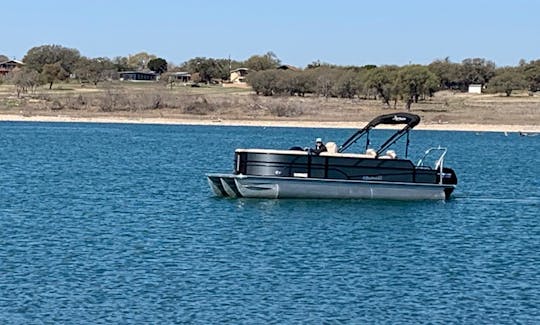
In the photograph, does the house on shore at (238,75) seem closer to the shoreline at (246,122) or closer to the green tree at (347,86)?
the green tree at (347,86)

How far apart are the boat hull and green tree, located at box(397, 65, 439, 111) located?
82849 mm

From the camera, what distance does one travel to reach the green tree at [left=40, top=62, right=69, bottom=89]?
514 ft

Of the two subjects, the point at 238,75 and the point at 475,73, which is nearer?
the point at 475,73

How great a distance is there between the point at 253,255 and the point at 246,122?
88302mm

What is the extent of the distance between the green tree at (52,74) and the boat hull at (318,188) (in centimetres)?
12064

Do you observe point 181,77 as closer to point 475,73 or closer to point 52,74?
point 52,74

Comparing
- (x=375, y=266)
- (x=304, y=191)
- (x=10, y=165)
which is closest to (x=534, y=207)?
(x=304, y=191)

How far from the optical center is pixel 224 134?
100562mm

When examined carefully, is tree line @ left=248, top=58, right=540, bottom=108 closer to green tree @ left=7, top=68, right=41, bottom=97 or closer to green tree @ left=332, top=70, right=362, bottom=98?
green tree @ left=332, top=70, right=362, bottom=98

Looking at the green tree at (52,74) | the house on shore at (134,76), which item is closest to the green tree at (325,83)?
the green tree at (52,74)

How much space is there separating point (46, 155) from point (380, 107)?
5754 centimetres

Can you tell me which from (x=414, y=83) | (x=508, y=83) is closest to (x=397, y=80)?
(x=414, y=83)

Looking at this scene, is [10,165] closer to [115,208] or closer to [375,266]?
[115,208]

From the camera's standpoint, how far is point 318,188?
36281 millimetres
